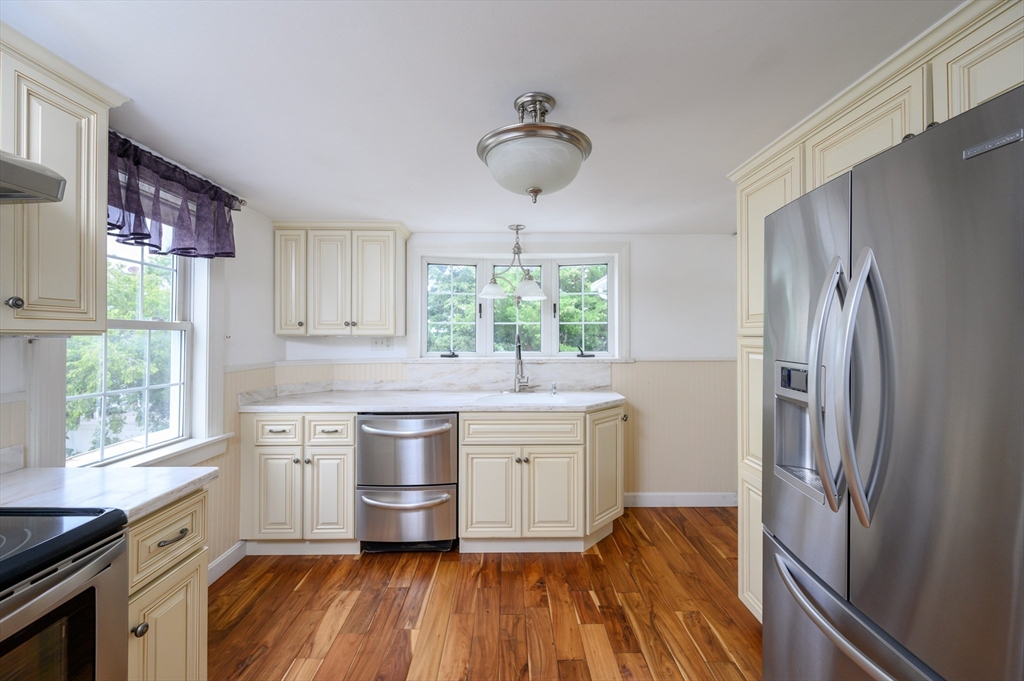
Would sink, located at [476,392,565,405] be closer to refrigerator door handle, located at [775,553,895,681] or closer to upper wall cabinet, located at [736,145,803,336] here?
upper wall cabinet, located at [736,145,803,336]

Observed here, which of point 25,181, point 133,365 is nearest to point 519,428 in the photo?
point 133,365

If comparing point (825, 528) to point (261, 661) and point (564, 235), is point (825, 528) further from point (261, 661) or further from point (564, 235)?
point (564, 235)

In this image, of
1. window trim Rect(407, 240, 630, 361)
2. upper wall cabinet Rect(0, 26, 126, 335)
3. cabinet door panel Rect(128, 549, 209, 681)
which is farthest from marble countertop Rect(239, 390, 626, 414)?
upper wall cabinet Rect(0, 26, 126, 335)

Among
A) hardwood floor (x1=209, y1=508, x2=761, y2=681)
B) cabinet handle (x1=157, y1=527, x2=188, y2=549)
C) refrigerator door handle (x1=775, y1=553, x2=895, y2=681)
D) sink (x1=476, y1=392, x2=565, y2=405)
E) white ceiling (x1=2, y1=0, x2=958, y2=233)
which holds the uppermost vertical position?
white ceiling (x1=2, y1=0, x2=958, y2=233)

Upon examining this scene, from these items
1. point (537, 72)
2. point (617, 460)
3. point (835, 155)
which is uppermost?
point (537, 72)

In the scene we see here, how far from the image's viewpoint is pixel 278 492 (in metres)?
2.60

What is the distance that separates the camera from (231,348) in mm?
2547

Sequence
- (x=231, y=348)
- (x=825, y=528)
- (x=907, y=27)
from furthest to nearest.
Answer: (x=231, y=348)
(x=907, y=27)
(x=825, y=528)

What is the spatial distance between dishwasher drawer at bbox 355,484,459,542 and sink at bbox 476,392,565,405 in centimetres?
65

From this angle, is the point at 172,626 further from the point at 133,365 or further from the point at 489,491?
the point at 489,491

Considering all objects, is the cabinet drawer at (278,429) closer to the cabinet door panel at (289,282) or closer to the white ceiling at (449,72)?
the cabinet door panel at (289,282)

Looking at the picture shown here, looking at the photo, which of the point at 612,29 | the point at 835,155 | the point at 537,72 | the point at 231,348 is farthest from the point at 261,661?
the point at 835,155

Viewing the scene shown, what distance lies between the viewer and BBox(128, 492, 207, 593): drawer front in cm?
115

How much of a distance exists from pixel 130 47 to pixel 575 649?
265 cm
